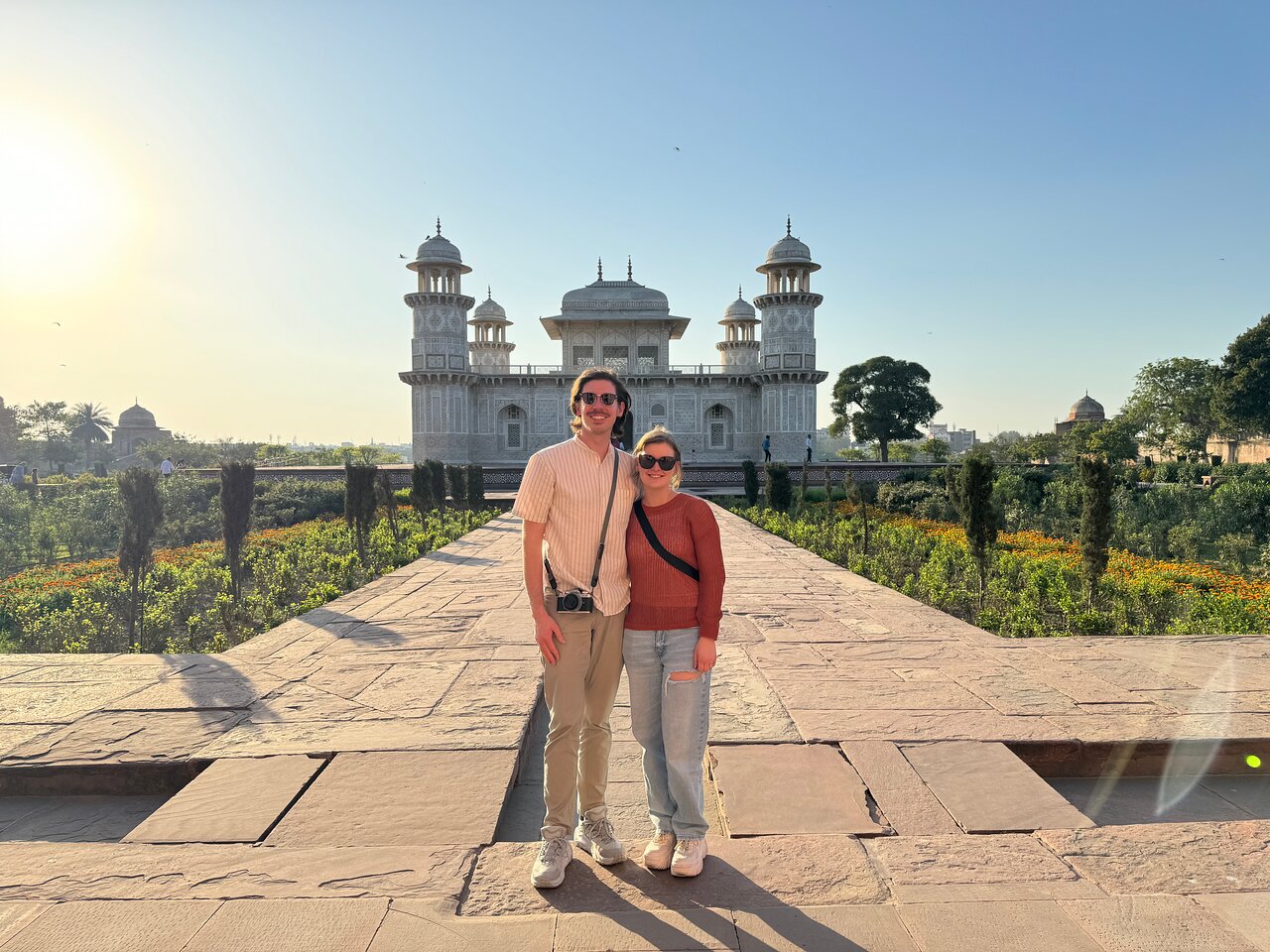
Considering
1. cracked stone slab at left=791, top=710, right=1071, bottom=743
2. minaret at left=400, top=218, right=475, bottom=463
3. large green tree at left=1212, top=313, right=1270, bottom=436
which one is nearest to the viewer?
cracked stone slab at left=791, top=710, right=1071, bottom=743

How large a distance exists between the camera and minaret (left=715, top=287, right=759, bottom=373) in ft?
110

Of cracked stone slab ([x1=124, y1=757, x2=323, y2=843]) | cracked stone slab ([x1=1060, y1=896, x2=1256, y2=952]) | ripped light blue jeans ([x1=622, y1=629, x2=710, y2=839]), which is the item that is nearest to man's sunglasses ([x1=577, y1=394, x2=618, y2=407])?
ripped light blue jeans ([x1=622, y1=629, x2=710, y2=839])

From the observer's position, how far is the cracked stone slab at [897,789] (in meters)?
2.42

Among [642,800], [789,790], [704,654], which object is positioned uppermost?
[704,654]

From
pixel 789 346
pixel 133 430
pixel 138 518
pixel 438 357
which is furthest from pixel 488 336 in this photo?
pixel 133 430

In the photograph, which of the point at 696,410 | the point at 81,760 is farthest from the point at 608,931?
the point at 696,410

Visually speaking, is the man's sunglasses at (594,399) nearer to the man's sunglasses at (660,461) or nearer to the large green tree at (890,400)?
the man's sunglasses at (660,461)

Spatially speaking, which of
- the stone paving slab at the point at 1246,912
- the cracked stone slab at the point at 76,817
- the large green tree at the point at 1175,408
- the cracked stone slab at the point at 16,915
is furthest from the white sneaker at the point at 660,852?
the large green tree at the point at 1175,408

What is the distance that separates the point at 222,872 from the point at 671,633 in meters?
1.43

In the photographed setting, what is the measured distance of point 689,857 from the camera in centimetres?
212

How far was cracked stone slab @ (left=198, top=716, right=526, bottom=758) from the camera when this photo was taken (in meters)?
3.00

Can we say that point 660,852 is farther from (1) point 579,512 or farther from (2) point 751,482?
(2) point 751,482

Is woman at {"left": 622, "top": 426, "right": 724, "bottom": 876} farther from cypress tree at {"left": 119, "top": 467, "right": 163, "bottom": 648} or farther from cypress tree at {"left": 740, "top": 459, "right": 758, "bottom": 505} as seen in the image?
cypress tree at {"left": 740, "top": 459, "right": 758, "bottom": 505}

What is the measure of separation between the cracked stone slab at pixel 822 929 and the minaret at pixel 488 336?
36616 mm
